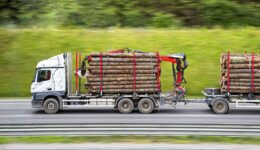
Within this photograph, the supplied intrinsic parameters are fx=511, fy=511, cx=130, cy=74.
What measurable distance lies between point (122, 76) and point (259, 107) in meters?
7.12

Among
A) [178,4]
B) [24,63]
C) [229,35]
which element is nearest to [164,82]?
[229,35]

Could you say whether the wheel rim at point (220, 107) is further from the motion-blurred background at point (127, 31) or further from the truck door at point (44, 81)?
the motion-blurred background at point (127, 31)

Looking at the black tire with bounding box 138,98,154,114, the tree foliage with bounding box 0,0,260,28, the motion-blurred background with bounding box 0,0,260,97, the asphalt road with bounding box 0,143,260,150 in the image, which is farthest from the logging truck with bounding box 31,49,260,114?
the tree foliage with bounding box 0,0,260,28

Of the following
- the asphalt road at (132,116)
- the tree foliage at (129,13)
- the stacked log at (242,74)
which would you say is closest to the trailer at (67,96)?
the asphalt road at (132,116)

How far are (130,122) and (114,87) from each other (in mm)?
3635

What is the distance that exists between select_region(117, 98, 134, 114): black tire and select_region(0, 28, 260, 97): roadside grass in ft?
31.7

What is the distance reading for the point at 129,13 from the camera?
4384cm

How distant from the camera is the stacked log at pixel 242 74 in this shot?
78.0 feet

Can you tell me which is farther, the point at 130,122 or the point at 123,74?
the point at 123,74

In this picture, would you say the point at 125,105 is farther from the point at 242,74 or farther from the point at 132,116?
the point at 242,74

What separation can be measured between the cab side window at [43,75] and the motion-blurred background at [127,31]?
30.2 ft

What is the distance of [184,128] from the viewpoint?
62.7 feet

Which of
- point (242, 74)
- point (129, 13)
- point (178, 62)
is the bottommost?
point (242, 74)

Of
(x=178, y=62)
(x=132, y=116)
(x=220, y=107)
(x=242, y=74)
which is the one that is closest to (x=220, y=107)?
(x=220, y=107)
